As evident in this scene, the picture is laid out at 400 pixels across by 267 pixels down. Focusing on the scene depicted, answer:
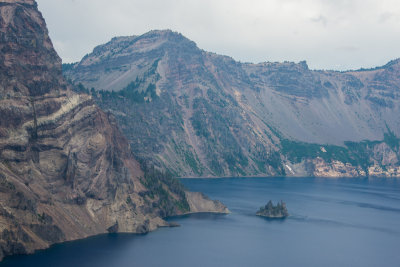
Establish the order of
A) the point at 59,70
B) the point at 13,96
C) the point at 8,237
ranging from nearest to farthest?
the point at 8,237 < the point at 13,96 < the point at 59,70

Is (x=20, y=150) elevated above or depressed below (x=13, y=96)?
below

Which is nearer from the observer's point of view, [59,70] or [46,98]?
[46,98]

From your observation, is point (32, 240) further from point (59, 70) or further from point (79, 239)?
point (59, 70)

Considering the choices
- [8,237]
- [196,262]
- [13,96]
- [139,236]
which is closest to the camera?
[8,237]

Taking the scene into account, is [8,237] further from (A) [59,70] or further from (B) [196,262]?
(A) [59,70]

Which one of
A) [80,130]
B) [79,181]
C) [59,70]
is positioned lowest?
[79,181]

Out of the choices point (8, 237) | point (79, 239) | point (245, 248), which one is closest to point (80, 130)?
point (79, 239)
